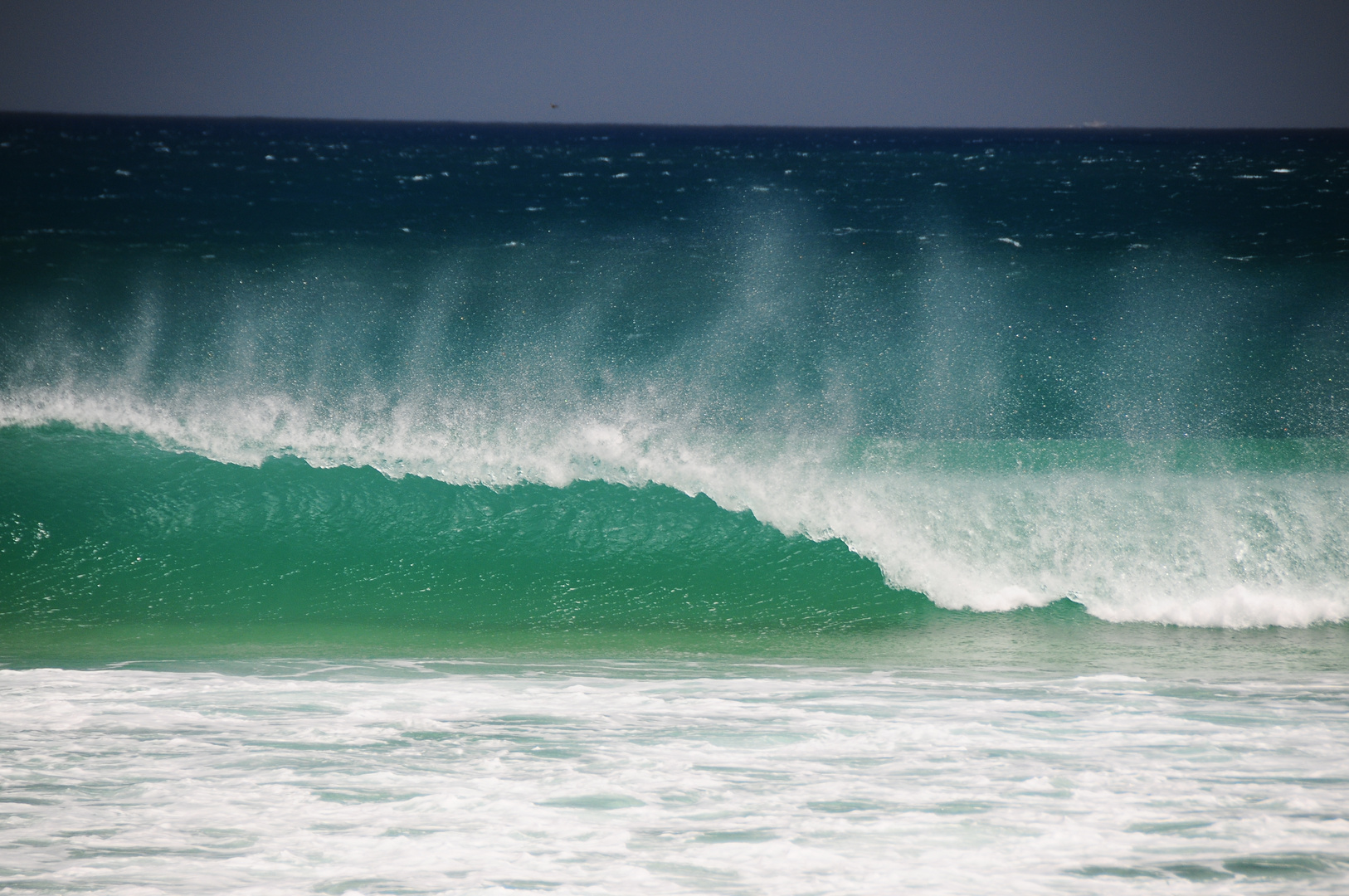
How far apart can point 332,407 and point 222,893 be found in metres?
5.18

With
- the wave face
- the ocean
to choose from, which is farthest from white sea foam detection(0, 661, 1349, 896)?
the wave face

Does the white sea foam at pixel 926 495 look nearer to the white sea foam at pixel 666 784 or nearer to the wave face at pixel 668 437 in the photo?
the wave face at pixel 668 437

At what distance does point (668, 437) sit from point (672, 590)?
151 centimetres

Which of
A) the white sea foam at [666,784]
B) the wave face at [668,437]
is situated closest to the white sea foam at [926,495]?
the wave face at [668,437]

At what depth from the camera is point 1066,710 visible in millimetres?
4219

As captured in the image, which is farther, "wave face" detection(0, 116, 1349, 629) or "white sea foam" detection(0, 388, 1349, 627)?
"wave face" detection(0, 116, 1349, 629)

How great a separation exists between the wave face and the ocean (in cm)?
4

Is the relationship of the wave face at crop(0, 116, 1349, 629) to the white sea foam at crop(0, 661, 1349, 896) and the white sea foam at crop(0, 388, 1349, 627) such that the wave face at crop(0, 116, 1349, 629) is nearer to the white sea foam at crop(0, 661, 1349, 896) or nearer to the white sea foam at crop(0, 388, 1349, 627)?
the white sea foam at crop(0, 388, 1349, 627)

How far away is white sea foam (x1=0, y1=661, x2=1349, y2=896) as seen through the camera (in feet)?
9.72

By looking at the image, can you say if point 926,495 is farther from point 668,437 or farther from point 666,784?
point 666,784

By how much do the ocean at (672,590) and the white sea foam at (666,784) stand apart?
0.07ft

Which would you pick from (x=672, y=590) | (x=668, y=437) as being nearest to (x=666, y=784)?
(x=672, y=590)

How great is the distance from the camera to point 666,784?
354cm

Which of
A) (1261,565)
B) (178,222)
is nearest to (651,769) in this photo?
(1261,565)
